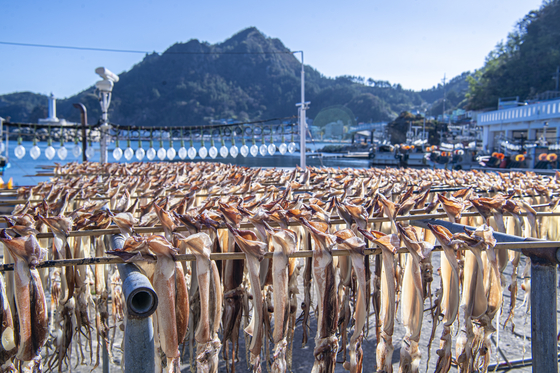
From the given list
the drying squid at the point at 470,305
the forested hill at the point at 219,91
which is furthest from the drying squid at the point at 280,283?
the forested hill at the point at 219,91

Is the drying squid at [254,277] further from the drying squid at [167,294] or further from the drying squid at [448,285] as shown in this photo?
the drying squid at [448,285]

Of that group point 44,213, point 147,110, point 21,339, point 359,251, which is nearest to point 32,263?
point 21,339

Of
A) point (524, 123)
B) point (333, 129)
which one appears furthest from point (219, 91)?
point (524, 123)

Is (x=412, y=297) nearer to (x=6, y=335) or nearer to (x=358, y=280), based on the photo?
(x=358, y=280)

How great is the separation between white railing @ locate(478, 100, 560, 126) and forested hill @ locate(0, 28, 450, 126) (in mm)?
62534

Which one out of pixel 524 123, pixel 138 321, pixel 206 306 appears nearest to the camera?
pixel 138 321

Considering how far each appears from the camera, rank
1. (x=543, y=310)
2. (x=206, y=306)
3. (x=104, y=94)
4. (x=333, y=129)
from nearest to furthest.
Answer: (x=206, y=306) → (x=543, y=310) → (x=104, y=94) → (x=333, y=129)

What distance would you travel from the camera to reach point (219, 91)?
11344cm

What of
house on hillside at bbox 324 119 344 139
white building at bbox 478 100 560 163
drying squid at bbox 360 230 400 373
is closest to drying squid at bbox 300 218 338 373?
drying squid at bbox 360 230 400 373

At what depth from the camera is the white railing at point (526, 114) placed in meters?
35.4

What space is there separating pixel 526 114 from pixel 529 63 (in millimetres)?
37244

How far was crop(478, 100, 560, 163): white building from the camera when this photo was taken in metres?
36.0

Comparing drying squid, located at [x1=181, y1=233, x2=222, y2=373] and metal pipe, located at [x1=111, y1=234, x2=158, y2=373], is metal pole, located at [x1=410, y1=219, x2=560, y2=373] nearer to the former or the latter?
drying squid, located at [x1=181, y1=233, x2=222, y2=373]

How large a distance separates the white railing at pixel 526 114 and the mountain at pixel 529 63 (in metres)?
25.6
